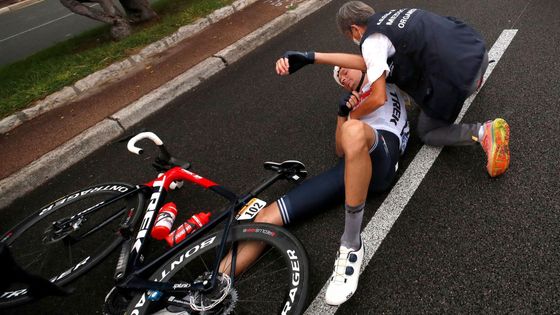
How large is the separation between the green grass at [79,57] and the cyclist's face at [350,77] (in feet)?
14.0

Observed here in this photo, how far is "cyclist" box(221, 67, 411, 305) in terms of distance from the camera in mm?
2314

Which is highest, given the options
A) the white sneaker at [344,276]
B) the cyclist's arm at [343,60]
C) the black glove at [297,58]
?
the black glove at [297,58]

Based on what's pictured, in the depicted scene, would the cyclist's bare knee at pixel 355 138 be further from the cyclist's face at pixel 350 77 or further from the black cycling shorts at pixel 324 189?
the cyclist's face at pixel 350 77

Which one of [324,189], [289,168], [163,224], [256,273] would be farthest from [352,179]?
[163,224]

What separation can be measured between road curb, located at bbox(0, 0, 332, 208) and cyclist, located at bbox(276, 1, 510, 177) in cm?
277

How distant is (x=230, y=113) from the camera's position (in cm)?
457

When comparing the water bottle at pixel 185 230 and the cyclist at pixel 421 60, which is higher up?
the cyclist at pixel 421 60

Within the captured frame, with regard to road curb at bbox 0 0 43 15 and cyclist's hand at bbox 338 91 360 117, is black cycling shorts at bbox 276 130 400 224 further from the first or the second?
road curb at bbox 0 0 43 15

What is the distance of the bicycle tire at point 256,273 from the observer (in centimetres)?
210

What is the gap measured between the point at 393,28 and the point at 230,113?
2.46 meters

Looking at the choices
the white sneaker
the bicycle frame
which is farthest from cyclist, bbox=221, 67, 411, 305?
the bicycle frame

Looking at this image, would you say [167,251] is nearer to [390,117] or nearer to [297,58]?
[297,58]

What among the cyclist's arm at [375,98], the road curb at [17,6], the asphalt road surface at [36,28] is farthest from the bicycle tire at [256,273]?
the road curb at [17,6]

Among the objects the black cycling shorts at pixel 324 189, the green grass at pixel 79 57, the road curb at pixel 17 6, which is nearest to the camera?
the black cycling shorts at pixel 324 189
